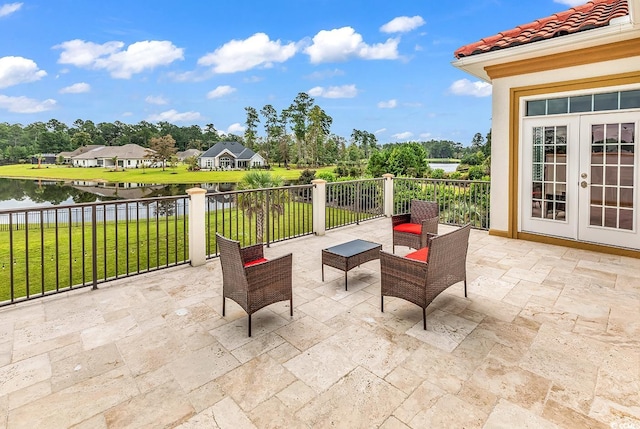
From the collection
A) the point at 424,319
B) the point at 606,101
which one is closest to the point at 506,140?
the point at 606,101

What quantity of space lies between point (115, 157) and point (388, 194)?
37519 millimetres

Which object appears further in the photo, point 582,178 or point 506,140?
point 506,140

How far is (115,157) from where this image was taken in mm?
36875

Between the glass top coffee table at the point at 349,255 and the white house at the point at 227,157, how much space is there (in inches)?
1603

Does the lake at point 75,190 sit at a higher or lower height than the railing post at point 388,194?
higher

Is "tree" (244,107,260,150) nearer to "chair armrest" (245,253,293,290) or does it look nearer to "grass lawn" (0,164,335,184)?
"grass lawn" (0,164,335,184)

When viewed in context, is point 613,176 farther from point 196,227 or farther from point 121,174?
point 121,174

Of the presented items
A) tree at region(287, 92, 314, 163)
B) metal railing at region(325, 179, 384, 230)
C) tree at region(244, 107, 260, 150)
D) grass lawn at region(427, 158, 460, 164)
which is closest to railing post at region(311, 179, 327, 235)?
metal railing at region(325, 179, 384, 230)

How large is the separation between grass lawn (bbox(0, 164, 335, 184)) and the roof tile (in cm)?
2073

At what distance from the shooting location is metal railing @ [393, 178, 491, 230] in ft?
22.5

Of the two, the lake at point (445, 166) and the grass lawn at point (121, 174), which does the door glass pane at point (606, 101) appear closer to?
the lake at point (445, 166)

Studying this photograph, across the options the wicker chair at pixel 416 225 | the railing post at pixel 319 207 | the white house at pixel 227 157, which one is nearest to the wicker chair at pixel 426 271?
the wicker chair at pixel 416 225

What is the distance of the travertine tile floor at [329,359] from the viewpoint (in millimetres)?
1926

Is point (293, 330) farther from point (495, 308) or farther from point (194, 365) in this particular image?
point (495, 308)
